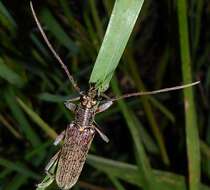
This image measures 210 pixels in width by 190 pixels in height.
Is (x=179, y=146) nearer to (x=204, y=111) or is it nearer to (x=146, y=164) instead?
(x=204, y=111)

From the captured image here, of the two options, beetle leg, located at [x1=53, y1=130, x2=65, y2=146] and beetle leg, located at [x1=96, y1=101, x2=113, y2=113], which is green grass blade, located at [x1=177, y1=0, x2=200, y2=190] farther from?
beetle leg, located at [x1=53, y1=130, x2=65, y2=146]

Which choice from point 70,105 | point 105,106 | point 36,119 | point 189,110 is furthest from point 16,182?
point 189,110

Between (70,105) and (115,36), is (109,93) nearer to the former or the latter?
(70,105)

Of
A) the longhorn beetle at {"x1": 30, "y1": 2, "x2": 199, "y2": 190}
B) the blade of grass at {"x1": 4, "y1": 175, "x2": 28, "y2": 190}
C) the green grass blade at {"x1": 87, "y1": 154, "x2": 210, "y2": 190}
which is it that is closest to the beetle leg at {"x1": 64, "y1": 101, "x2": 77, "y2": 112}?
the longhorn beetle at {"x1": 30, "y1": 2, "x2": 199, "y2": 190}

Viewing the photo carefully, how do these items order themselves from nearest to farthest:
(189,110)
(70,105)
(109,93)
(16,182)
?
(189,110) < (70,105) < (16,182) < (109,93)

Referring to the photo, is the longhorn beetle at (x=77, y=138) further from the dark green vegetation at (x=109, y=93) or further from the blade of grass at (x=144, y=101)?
the blade of grass at (x=144, y=101)

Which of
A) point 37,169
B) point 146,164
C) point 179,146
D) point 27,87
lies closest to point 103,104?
point 146,164
